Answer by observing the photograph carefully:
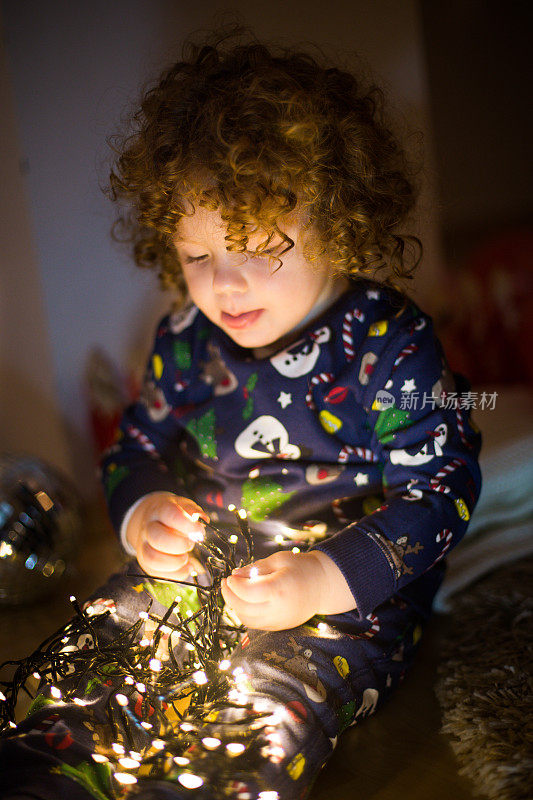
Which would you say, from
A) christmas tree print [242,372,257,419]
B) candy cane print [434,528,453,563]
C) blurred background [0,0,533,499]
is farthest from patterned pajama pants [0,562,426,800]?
blurred background [0,0,533,499]

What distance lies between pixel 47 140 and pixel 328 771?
108 cm

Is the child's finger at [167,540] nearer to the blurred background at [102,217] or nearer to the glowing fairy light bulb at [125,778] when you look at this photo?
the glowing fairy light bulb at [125,778]

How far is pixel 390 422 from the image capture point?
79 centimetres

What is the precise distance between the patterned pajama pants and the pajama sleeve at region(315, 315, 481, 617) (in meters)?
0.07

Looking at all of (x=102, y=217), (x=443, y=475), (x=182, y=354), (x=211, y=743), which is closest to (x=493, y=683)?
(x=443, y=475)

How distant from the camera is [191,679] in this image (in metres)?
0.71

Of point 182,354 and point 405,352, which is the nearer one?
point 405,352

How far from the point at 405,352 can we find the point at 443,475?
0.15m

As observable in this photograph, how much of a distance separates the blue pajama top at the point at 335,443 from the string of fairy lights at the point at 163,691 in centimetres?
12

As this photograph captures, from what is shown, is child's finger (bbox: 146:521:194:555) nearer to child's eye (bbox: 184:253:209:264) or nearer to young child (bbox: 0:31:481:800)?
young child (bbox: 0:31:481:800)

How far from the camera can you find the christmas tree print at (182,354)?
0.97m

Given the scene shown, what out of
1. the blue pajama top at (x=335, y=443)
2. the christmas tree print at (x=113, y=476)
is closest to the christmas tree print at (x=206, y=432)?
the blue pajama top at (x=335, y=443)

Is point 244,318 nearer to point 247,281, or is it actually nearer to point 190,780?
point 247,281

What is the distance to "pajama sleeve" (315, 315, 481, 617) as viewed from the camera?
708mm
